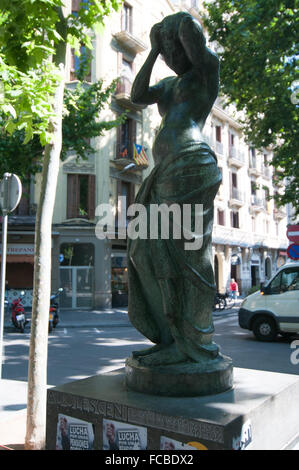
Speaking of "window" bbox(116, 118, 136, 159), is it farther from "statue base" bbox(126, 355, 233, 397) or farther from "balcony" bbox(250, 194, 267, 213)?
"statue base" bbox(126, 355, 233, 397)

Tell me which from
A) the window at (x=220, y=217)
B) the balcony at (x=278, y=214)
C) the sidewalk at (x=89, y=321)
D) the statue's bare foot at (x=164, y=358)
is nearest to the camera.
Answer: the statue's bare foot at (x=164, y=358)

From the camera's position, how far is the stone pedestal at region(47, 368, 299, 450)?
77.2 inches

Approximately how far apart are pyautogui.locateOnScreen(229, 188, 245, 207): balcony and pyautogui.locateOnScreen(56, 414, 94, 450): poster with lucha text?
1170 inches

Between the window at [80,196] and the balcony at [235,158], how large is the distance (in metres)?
15.1

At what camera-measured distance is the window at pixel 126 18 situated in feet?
73.3

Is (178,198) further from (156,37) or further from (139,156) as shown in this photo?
(139,156)

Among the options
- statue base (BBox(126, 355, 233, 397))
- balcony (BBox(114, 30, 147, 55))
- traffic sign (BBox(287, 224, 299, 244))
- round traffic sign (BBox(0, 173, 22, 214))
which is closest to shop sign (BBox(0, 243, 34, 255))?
balcony (BBox(114, 30, 147, 55))

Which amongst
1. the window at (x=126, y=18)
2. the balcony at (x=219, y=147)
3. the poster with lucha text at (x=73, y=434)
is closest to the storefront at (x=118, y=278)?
the window at (x=126, y=18)

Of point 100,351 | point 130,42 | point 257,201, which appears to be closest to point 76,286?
point 100,351

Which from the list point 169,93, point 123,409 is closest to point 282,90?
point 169,93

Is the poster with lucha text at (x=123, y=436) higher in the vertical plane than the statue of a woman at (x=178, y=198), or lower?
lower

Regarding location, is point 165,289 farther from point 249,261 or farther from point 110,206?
point 249,261

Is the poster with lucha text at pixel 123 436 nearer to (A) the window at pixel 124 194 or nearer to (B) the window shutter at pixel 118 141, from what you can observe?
(A) the window at pixel 124 194

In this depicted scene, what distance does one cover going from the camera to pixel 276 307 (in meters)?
10.1
